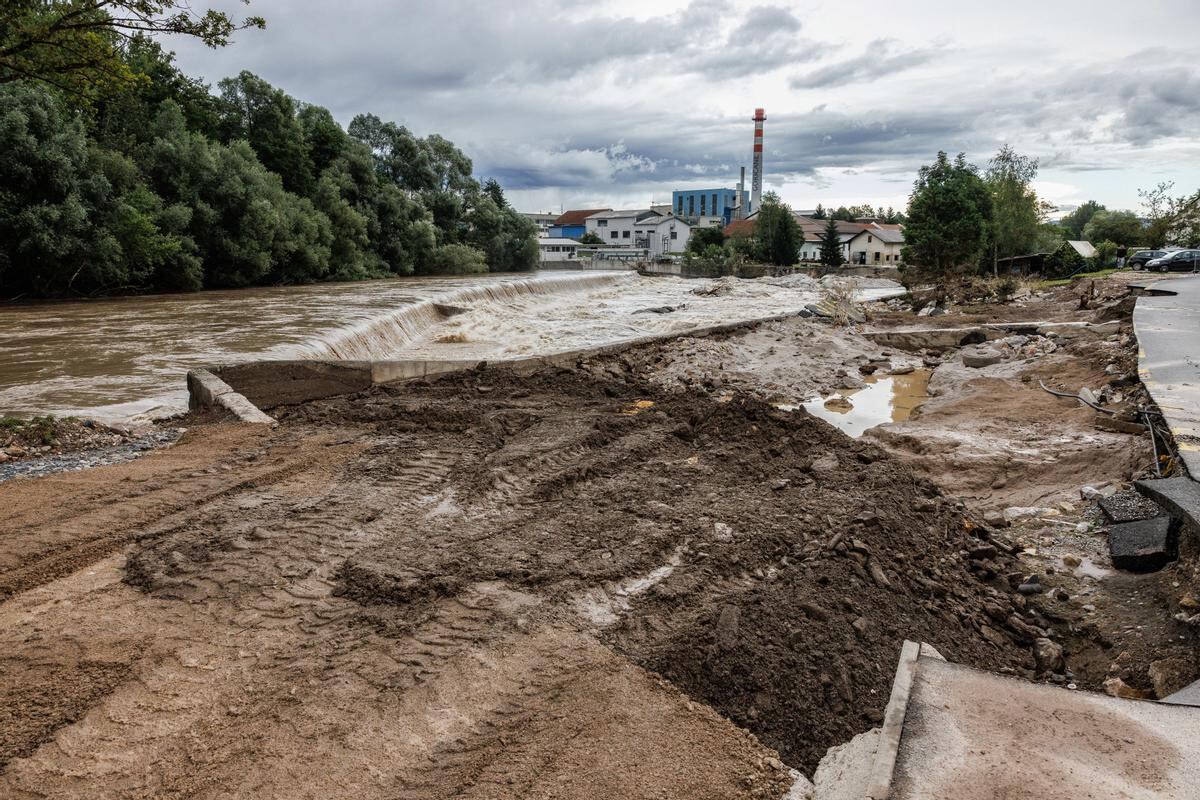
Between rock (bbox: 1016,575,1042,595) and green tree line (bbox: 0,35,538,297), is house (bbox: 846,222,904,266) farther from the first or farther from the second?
rock (bbox: 1016,575,1042,595)

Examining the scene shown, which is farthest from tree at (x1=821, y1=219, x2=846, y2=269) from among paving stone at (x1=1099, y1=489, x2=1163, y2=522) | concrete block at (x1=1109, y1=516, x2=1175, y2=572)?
concrete block at (x1=1109, y1=516, x2=1175, y2=572)

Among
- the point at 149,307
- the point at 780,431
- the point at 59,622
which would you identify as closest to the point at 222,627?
the point at 59,622

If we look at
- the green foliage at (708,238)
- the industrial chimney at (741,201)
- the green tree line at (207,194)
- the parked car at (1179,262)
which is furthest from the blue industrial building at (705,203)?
the parked car at (1179,262)

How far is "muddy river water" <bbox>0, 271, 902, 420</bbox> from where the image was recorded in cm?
1086

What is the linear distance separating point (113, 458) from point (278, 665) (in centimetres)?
478

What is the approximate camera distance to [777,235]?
230ft

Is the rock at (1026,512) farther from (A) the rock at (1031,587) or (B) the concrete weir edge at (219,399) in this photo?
(B) the concrete weir edge at (219,399)

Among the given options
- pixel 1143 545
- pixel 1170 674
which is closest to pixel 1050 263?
pixel 1143 545

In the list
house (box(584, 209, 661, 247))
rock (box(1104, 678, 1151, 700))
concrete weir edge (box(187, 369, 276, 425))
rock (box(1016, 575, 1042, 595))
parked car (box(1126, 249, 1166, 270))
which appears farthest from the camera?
house (box(584, 209, 661, 247))

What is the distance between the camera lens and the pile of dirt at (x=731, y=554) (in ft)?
11.0

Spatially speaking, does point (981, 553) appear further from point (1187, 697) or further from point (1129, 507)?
point (1187, 697)

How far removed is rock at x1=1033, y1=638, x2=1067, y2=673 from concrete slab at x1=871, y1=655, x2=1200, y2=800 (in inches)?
46.4

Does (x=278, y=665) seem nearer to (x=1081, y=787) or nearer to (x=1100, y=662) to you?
(x=1081, y=787)

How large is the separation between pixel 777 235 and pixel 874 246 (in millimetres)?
14045
